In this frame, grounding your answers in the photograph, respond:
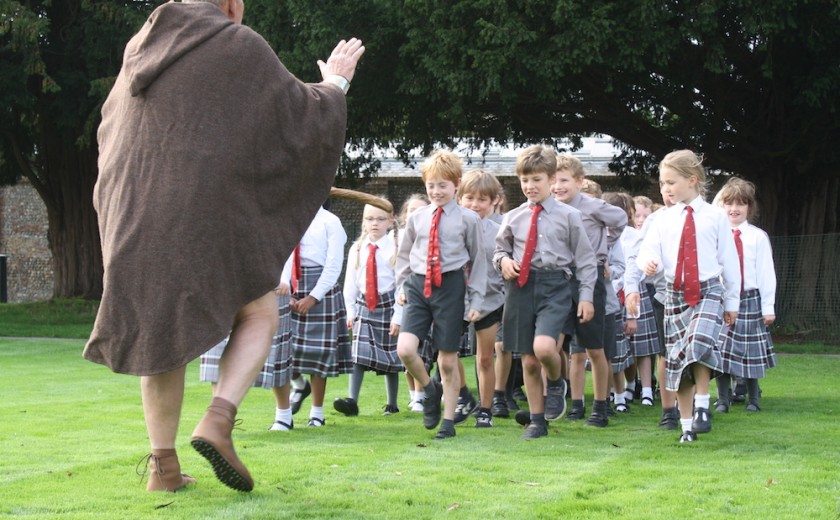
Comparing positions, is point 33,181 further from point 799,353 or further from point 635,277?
point 635,277

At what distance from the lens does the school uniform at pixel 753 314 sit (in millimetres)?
9734

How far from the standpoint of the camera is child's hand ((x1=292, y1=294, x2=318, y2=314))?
27.8 feet

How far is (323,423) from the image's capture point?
28.0ft

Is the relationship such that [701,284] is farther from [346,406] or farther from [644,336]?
[644,336]

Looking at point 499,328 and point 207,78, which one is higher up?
point 207,78

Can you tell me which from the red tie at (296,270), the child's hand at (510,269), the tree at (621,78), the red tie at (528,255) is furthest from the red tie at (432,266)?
the tree at (621,78)

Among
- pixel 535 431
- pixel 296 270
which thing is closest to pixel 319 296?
pixel 296 270

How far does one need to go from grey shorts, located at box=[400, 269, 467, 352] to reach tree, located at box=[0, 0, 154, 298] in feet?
53.7

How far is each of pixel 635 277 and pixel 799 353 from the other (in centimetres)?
927

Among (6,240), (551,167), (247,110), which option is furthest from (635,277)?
(6,240)

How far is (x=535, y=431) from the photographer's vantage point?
7.45 metres

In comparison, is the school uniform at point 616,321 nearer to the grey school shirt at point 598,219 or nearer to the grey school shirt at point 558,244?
the grey school shirt at point 598,219

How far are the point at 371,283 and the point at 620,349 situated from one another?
7.54 feet

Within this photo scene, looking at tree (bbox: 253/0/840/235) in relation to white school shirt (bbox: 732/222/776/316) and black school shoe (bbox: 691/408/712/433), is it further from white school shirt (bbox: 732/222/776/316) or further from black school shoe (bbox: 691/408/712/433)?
black school shoe (bbox: 691/408/712/433)
